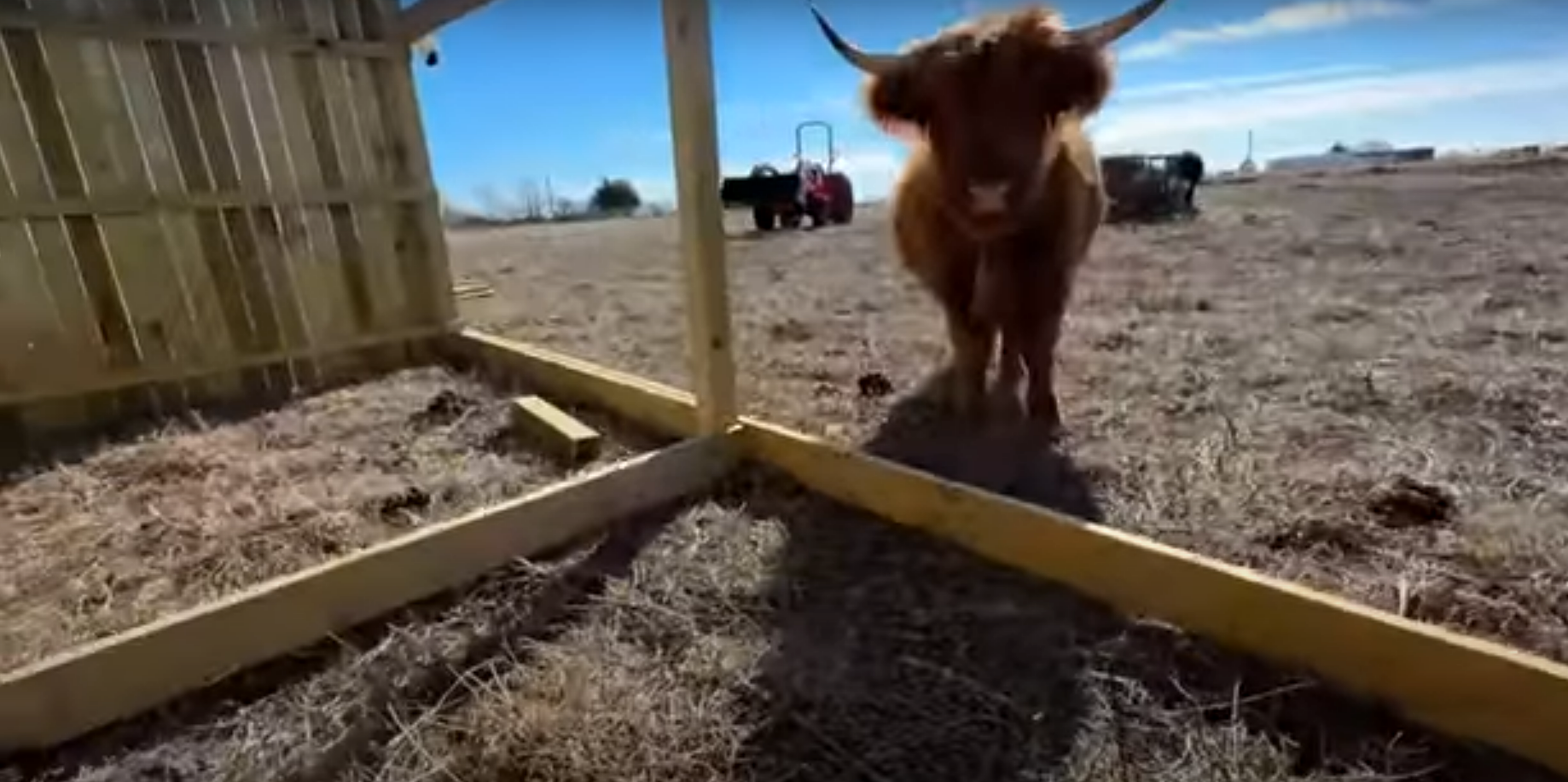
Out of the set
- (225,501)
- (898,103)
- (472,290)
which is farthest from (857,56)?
(472,290)

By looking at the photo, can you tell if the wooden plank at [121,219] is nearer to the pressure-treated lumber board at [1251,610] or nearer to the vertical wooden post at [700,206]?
the vertical wooden post at [700,206]

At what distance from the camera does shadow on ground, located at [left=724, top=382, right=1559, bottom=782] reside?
1.32 metres

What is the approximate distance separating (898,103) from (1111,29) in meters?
0.58

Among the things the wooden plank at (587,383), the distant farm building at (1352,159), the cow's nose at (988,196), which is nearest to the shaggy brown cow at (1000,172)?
the cow's nose at (988,196)

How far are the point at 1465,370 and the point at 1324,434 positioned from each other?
965mm

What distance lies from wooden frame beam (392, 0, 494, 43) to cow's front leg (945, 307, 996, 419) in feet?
6.26

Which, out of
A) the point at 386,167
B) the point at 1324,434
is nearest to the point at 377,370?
the point at 386,167

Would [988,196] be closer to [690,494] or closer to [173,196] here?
[690,494]

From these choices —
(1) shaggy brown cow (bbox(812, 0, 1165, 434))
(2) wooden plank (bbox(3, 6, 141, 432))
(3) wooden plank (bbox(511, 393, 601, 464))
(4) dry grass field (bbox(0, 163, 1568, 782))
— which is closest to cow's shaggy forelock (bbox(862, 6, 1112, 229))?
(1) shaggy brown cow (bbox(812, 0, 1165, 434))

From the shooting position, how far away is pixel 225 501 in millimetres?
2477

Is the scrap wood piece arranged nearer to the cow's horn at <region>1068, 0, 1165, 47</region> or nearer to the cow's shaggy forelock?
the cow's shaggy forelock

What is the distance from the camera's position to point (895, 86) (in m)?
2.51

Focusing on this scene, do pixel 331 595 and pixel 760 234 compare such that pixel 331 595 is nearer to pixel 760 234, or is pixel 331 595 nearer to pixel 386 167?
pixel 386 167

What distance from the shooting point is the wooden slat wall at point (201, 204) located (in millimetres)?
3295
